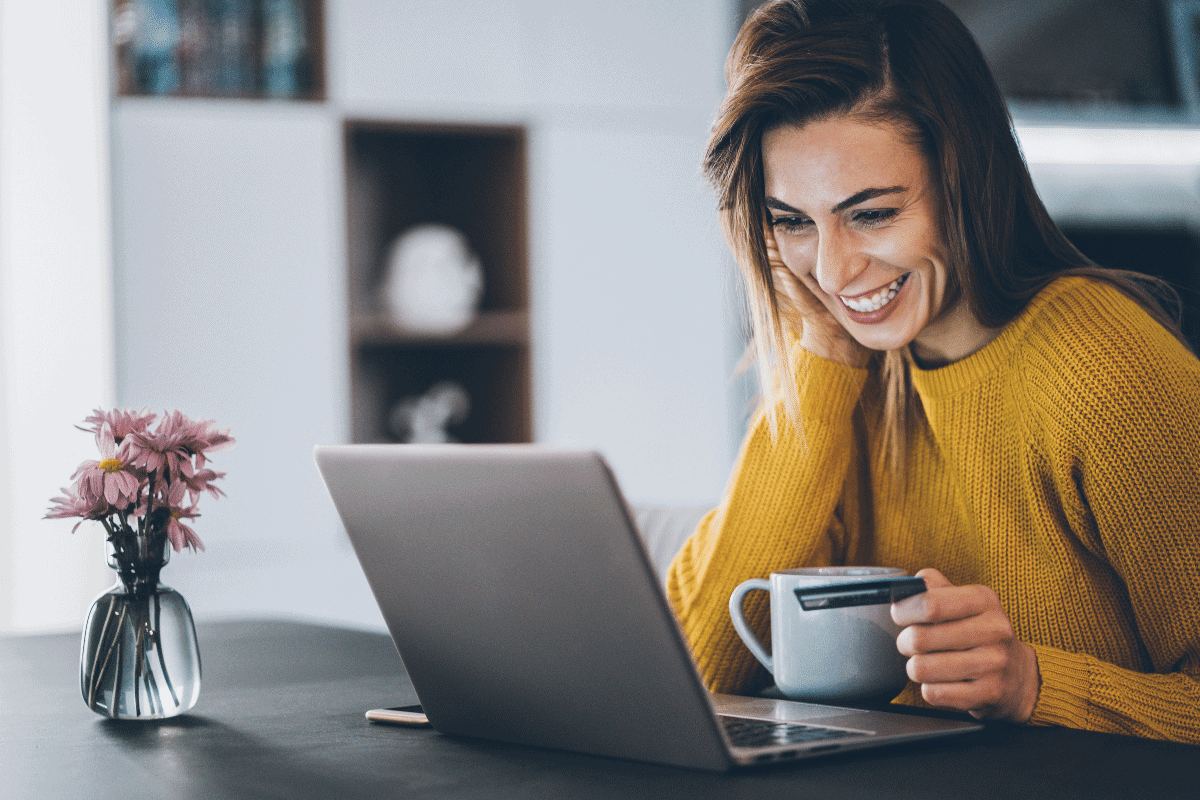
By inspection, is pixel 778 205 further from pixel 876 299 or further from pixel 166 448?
pixel 166 448

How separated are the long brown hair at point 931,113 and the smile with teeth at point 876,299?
47 mm

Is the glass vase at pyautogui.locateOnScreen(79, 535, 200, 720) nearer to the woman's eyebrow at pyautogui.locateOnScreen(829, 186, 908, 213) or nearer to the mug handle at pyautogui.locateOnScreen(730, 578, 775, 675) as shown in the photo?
the mug handle at pyautogui.locateOnScreen(730, 578, 775, 675)

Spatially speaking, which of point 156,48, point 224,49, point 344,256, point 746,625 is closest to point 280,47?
point 224,49

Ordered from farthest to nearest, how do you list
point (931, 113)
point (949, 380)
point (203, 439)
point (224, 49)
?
1. point (224, 49)
2. point (949, 380)
3. point (931, 113)
4. point (203, 439)

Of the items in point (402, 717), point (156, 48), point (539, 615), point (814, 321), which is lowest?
point (402, 717)

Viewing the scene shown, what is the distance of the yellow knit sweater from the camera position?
3.44 feet

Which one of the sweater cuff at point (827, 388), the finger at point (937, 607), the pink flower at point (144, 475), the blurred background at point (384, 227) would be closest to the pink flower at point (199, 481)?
the pink flower at point (144, 475)

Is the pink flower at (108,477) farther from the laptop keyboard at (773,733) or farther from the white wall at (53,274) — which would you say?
A: the white wall at (53,274)

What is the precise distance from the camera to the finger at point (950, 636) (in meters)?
0.88

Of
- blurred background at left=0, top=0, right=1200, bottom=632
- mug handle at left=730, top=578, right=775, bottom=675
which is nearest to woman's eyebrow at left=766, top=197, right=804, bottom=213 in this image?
mug handle at left=730, top=578, right=775, bottom=675

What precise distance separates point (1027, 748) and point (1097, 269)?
54 centimetres

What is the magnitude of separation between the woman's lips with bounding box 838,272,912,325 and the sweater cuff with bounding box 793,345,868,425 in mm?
131

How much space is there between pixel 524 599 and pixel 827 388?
650 millimetres

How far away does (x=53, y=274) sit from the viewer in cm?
268
